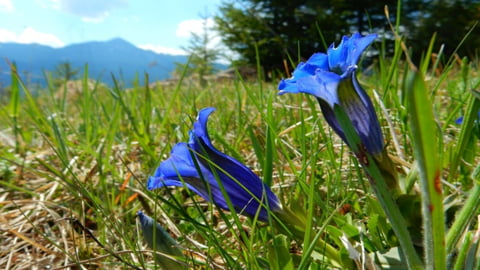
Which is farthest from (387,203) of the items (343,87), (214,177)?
(214,177)

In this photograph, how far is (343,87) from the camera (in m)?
0.68

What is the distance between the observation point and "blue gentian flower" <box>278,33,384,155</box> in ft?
2.19

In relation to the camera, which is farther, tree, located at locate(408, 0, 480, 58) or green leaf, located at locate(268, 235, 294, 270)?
tree, located at locate(408, 0, 480, 58)

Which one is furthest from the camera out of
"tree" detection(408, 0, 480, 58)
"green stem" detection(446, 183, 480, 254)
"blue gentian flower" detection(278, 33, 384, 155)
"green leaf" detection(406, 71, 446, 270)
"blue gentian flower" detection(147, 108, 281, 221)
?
"tree" detection(408, 0, 480, 58)

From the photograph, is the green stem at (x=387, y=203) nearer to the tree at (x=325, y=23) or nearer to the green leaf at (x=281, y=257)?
the green leaf at (x=281, y=257)

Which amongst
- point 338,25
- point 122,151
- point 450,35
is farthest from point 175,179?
point 450,35

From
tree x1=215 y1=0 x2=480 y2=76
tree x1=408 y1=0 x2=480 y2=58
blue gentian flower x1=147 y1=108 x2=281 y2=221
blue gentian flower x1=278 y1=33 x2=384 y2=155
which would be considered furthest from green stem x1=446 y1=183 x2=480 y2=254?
tree x1=408 y1=0 x2=480 y2=58

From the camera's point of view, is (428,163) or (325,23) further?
(325,23)

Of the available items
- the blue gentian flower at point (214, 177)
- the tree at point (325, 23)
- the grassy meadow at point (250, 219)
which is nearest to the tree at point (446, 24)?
the tree at point (325, 23)

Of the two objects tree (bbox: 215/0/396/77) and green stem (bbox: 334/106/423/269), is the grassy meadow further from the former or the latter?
tree (bbox: 215/0/396/77)

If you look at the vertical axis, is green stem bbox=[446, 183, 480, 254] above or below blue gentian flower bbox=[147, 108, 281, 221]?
above

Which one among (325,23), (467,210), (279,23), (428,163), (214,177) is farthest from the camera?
(279,23)

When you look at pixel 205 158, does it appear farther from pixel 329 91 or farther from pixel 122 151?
pixel 122 151

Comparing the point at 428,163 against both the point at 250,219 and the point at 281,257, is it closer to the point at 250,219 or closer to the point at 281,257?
the point at 281,257
